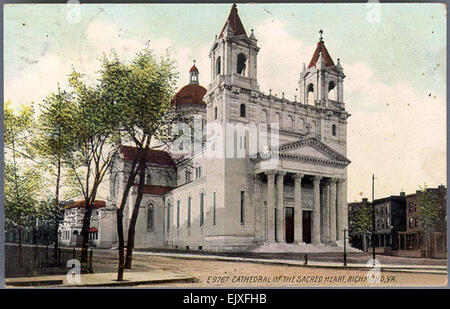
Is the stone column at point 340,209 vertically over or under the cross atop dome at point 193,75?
under

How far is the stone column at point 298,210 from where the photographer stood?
24330 millimetres

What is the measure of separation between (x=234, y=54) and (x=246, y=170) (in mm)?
5994

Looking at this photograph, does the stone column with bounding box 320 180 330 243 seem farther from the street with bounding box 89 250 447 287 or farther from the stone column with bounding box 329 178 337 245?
the street with bounding box 89 250 447 287

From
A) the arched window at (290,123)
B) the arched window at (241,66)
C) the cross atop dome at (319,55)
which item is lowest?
the arched window at (290,123)

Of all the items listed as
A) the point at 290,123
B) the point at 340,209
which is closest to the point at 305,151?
the point at 290,123

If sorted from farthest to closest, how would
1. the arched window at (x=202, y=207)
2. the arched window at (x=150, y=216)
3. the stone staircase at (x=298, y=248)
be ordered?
the arched window at (x=202, y=207) < the arched window at (x=150, y=216) < the stone staircase at (x=298, y=248)

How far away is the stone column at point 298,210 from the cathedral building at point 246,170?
0.06 m

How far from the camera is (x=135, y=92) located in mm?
15844

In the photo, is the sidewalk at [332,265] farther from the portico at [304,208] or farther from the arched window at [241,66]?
the arched window at [241,66]

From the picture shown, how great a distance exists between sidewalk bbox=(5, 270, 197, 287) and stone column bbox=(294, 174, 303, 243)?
34.7 feet

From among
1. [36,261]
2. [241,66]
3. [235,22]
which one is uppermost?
[241,66]

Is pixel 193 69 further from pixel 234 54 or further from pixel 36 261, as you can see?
pixel 36 261

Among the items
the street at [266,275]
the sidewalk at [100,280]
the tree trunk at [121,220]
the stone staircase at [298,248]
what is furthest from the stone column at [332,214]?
the tree trunk at [121,220]

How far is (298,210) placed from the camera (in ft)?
84.2
